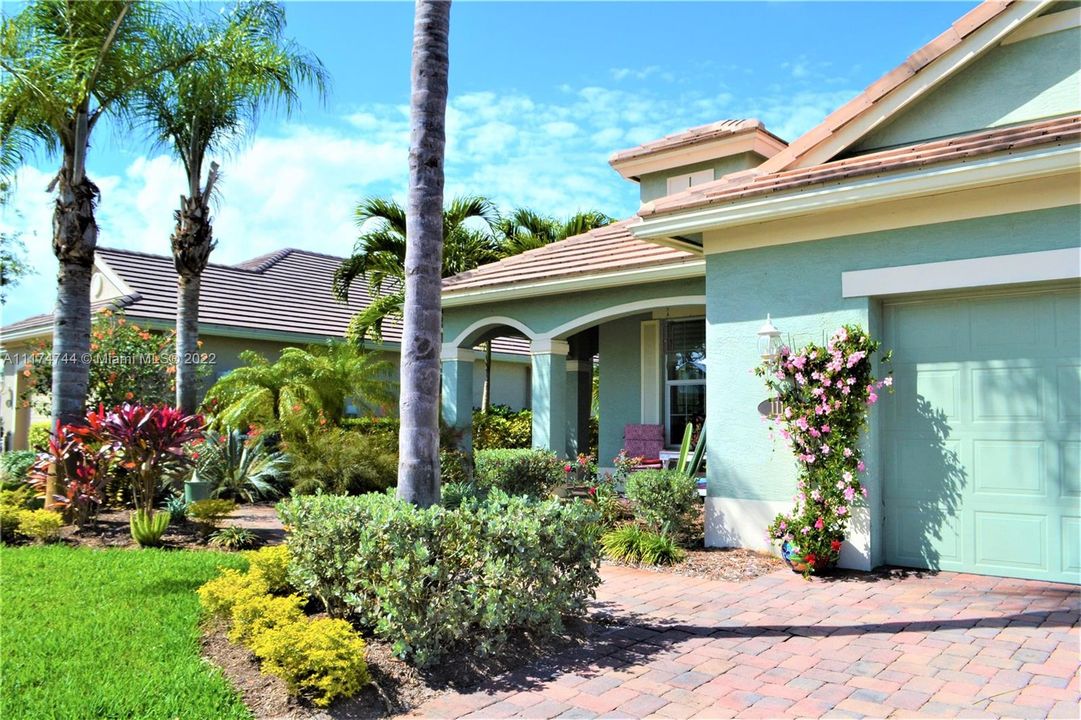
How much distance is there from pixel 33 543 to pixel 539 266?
7.88m

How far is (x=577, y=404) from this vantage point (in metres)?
16.1

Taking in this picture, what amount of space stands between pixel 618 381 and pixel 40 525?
8999 mm

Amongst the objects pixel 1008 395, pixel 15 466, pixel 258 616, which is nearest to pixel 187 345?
pixel 15 466

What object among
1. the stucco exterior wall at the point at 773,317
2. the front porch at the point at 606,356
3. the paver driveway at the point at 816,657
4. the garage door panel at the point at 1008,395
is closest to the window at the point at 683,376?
the front porch at the point at 606,356

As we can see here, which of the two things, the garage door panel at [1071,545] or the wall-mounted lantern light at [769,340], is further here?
the wall-mounted lantern light at [769,340]

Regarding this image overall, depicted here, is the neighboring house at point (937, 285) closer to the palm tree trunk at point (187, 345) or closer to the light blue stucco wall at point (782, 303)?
the light blue stucco wall at point (782, 303)

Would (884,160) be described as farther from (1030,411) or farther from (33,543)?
(33,543)

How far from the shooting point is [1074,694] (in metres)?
4.29

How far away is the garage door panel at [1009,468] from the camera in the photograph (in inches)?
263

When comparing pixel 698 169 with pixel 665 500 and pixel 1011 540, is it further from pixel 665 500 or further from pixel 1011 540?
pixel 1011 540

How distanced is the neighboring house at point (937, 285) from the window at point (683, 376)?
4311 millimetres

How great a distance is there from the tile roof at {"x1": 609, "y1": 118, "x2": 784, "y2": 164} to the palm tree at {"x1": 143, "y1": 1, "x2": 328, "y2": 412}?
533 cm

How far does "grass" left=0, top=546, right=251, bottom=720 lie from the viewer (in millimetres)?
4148

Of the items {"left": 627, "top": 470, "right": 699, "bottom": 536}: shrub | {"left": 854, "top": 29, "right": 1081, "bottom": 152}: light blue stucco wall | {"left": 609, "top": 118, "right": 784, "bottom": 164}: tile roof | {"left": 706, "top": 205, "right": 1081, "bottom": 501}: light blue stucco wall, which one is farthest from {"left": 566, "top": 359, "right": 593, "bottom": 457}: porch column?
{"left": 854, "top": 29, "right": 1081, "bottom": 152}: light blue stucco wall
